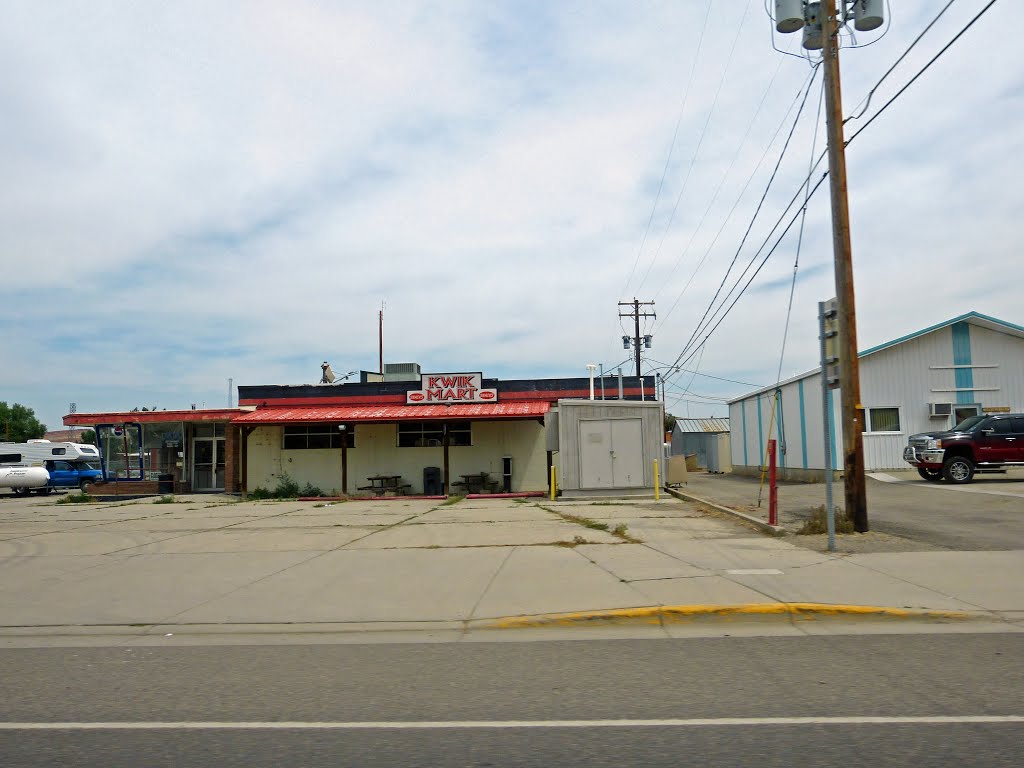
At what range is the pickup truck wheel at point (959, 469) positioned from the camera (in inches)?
851

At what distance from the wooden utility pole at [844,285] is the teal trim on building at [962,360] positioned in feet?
59.3

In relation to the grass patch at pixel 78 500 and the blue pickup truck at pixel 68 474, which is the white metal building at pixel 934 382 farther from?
the blue pickup truck at pixel 68 474

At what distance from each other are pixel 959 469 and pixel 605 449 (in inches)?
386

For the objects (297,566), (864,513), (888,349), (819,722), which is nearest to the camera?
(819,722)

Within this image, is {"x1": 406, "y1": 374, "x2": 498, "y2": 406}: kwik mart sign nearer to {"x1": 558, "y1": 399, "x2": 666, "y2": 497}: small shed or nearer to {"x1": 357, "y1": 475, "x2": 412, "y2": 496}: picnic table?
{"x1": 357, "y1": 475, "x2": 412, "y2": 496}: picnic table

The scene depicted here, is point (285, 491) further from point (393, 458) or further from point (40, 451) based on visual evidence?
point (40, 451)

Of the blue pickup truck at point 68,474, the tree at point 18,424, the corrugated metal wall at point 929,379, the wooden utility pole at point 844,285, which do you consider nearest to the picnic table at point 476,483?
the corrugated metal wall at point 929,379

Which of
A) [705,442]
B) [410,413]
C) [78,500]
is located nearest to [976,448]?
[410,413]

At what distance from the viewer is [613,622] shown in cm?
756

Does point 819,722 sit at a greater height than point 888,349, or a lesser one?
lesser

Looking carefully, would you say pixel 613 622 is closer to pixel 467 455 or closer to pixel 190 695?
pixel 190 695

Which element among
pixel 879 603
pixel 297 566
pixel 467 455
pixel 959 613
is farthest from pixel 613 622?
pixel 467 455

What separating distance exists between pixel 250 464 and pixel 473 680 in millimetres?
24988

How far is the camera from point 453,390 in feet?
92.9
